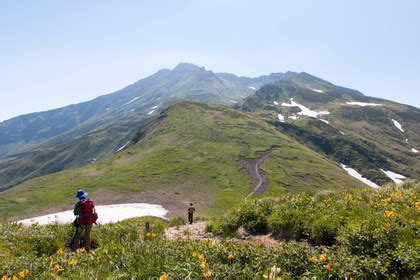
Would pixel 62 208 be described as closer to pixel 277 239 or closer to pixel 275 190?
pixel 275 190

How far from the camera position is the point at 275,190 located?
94625mm

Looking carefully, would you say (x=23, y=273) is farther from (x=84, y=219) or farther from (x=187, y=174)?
(x=187, y=174)

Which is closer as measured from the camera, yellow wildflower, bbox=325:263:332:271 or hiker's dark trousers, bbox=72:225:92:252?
yellow wildflower, bbox=325:263:332:271

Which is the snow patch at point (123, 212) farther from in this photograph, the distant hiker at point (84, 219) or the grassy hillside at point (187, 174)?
the distant hiker at point (84, 219)

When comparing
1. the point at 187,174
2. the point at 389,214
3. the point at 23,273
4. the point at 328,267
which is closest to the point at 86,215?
the point at 23,273

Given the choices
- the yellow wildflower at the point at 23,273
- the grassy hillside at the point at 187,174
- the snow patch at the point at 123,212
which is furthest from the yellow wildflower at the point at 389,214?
the grassy hillside at the point at 187,174

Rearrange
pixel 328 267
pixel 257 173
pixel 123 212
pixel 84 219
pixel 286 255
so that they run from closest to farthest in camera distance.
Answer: pixel 328 267 < pixel 286 255 < pixel 84 219 < pixel 123 212 < pixel 257 173

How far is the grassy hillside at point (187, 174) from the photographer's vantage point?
88.1 metres

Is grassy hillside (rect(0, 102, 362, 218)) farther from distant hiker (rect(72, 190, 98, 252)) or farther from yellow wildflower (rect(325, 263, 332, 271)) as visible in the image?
yellow wildflower (rect(325, 263, 332, 271))

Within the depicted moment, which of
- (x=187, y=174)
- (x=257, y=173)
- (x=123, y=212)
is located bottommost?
(x=123, y=212)

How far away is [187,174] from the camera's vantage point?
4281 inches

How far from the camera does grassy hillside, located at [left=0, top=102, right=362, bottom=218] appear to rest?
8806 centimetres

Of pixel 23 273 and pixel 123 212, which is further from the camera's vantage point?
pixel 123 212

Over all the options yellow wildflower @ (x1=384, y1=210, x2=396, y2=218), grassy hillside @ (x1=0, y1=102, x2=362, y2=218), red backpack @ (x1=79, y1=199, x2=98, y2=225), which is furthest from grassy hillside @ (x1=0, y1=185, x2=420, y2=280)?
grassy hillside @ (x1=0, y1=102, x2=362, y2=218)
